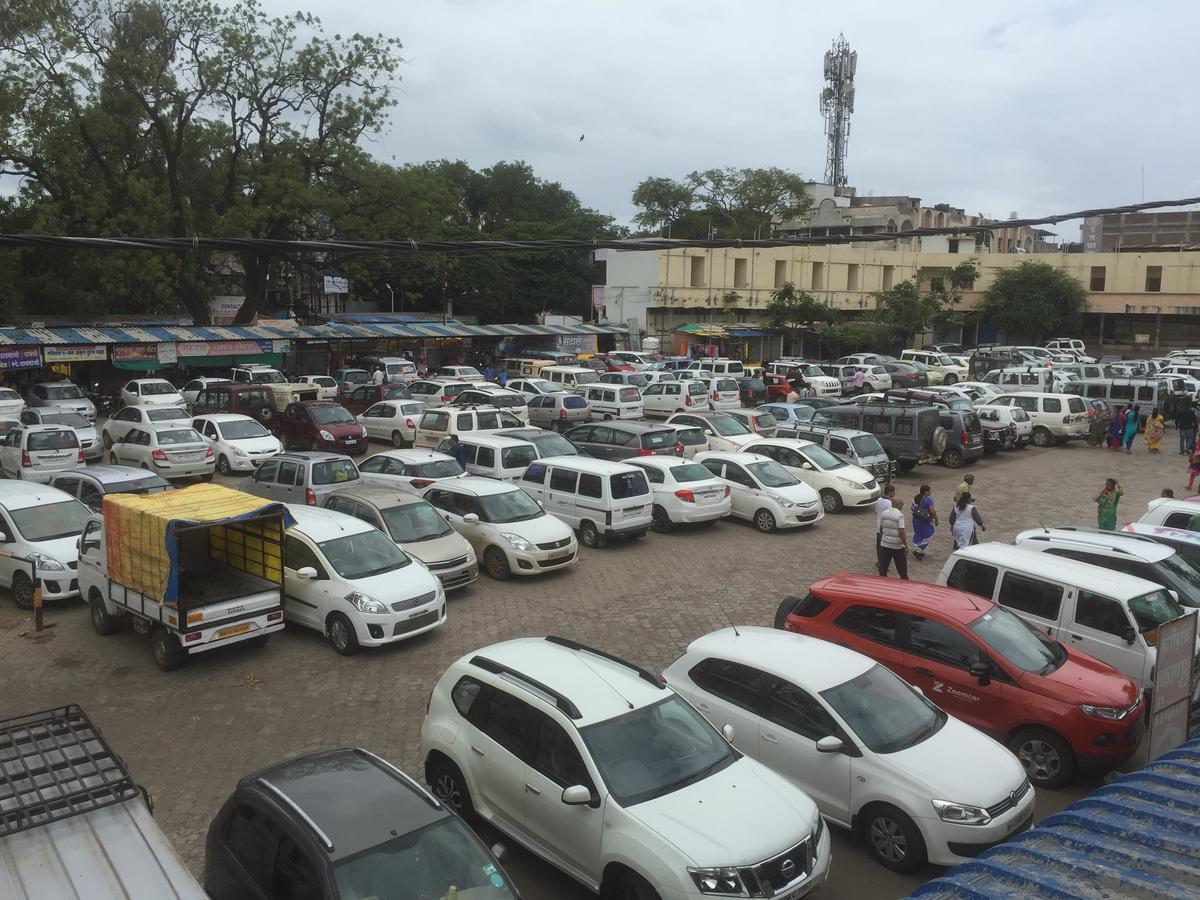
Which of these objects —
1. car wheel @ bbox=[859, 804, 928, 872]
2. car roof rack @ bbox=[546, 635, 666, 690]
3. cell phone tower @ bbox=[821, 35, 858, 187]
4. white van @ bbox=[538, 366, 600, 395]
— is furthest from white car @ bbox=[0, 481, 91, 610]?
cell phone tower @ bbox=[821, 35, 858, 187]

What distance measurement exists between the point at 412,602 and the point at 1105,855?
A: 27.1ft

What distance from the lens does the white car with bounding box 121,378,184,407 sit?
28.7 metres

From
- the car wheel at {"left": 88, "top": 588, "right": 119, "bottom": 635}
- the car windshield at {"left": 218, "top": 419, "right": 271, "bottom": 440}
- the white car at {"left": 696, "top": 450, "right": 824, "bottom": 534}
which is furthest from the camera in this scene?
the car windshield at {"left": 218, "top": 419, "right": 271, "bottom": 440}

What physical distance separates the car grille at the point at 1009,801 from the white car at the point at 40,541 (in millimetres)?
11822

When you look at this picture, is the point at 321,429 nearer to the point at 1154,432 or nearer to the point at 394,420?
the point at 394,420

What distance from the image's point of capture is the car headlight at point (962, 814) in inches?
258

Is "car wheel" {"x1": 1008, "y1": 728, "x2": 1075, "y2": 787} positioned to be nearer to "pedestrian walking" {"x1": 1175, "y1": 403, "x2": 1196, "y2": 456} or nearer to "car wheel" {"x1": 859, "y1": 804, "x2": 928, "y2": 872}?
"car wheel" {"x1": 859, "y1": 804, "x2": 928, "y2": 872}

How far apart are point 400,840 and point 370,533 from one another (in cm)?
723

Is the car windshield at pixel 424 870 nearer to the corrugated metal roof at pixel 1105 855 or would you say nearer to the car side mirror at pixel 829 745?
the corrugated metal roof at pixel 1105 855

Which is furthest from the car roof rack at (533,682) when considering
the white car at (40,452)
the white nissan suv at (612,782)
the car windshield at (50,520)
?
the white car at (40,452)

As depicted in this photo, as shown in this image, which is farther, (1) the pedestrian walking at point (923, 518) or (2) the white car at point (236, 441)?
(2) the white car at point (236, 441)

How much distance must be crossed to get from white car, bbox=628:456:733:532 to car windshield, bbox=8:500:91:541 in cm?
899

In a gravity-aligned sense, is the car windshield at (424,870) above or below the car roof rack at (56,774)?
below

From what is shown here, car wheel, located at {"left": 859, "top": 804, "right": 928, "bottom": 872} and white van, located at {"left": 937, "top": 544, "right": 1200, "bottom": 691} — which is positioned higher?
white van, located at {"left": 937, "top": 544, "right": 1200, "bottom": 691}
